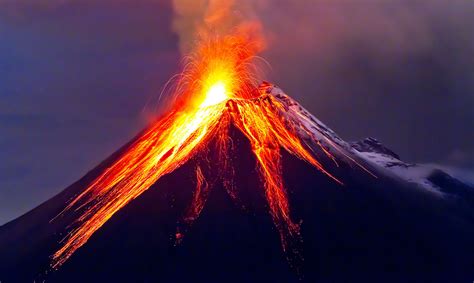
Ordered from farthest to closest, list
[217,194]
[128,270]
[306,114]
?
[306,114]
[217,194]
[128,270]

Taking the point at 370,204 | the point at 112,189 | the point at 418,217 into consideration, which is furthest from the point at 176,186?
the point at 418,217

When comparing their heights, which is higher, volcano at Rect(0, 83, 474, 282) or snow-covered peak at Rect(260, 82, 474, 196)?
snow-covered peak at Rect(260, 82, 474, 196)

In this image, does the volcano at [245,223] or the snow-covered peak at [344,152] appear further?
the snow-covered peak at [344,152]

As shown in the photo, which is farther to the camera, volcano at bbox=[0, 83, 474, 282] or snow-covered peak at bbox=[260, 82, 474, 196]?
snow-covered peak at bbox=[260, 82, 474, 196]

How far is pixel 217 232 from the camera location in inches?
2426

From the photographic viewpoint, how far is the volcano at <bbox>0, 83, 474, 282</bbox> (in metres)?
59.8

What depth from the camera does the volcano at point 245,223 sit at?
196ft

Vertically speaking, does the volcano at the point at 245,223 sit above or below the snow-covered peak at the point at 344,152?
below

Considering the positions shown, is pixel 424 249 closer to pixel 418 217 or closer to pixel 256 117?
pixel 418 217

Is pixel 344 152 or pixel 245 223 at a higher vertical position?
pixel 344 152

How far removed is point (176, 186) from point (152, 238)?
503 cm

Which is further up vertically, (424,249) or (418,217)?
(418,217)

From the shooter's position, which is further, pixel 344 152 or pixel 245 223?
pixel 344 152

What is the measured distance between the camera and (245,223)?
62656 millimetres
